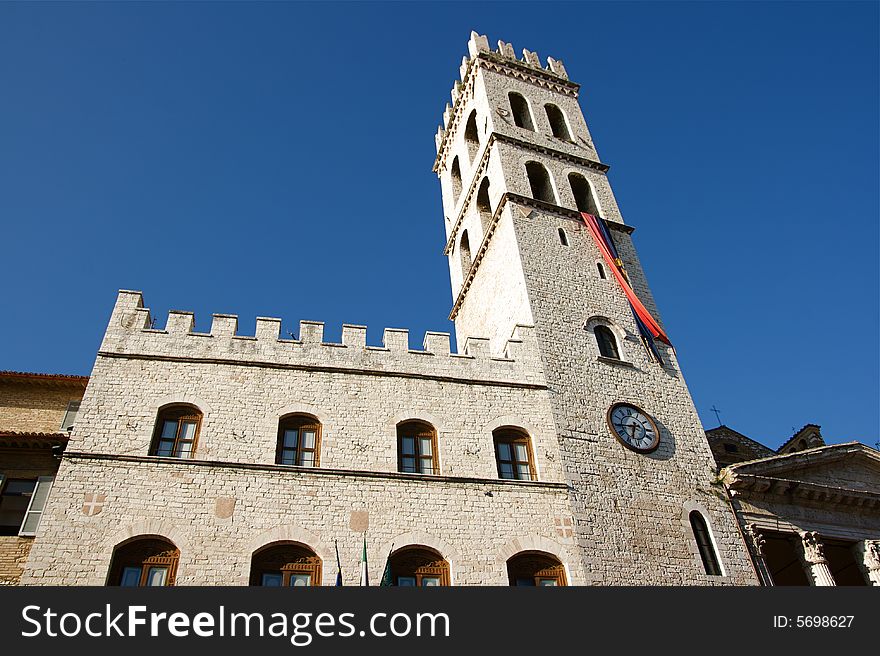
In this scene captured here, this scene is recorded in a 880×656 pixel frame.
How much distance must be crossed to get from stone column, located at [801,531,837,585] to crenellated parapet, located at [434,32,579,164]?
21703 millimetres

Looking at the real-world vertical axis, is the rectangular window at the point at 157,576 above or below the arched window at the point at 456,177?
below

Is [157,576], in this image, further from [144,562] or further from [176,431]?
[176,431]

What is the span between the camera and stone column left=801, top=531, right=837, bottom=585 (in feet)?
54.8

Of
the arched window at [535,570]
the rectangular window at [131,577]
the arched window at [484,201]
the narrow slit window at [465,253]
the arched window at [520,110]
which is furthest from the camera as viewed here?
the arched window at [520,110]

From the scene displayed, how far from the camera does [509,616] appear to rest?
1202cm

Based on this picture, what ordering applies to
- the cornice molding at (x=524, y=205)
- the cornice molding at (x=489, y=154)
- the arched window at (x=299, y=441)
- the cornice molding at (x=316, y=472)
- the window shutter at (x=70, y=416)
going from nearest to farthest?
the cornice molding at (x=316, y=472) < the arched window at (x=299, y=441) < the window shutter at (x=70, y=416) < the cornice molding at (x=524, y=205) < the cornice molding at (x=489, y=154)

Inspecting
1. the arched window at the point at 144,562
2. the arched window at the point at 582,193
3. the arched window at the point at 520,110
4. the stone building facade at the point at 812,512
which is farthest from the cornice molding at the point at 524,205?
the arched window at the point at 144,562

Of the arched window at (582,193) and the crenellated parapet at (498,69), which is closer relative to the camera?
the arched window at (582,193)

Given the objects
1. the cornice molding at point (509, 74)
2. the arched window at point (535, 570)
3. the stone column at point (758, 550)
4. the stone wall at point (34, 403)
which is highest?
the cornice molding at point (509, 74)

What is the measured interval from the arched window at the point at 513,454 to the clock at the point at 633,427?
2471 millimetres

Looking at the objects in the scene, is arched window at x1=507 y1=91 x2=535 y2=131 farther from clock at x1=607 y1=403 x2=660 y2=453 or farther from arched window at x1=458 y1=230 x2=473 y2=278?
clock at x1=607 y1=403 x2=660 y2=453

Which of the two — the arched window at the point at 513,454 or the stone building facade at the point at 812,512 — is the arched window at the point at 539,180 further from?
the stone building facade at the point at 812,512

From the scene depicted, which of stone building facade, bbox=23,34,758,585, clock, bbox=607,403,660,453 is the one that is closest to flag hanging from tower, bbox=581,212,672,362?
stone building facade, bbox=23,34,758,585

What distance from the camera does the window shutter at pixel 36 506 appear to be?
14.1 m
